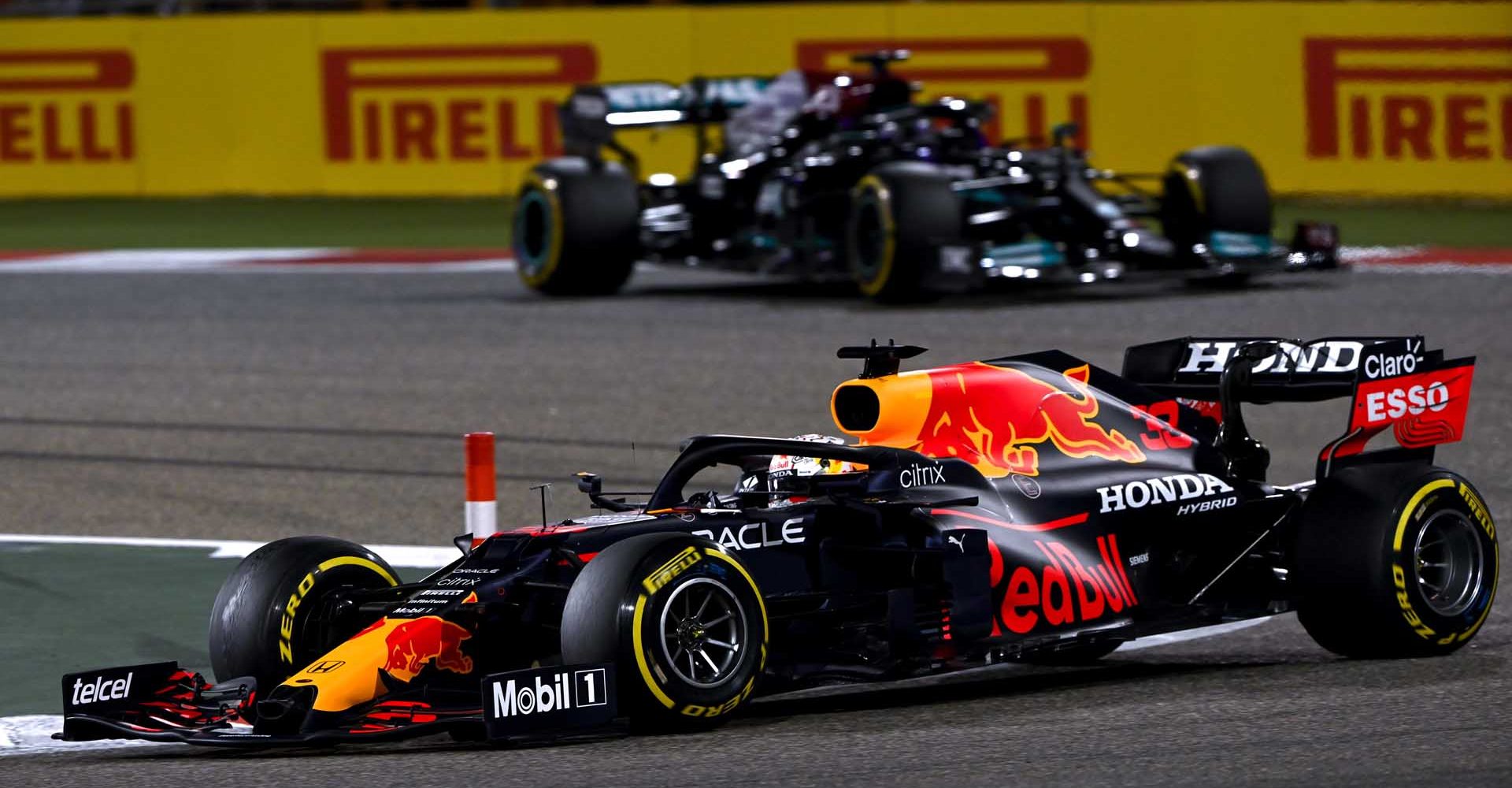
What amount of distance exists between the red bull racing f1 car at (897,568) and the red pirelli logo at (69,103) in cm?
2083

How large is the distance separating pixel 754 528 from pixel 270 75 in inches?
834

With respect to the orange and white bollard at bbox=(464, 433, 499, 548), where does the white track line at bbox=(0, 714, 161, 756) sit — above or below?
below

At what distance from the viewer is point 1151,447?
7.61 metres

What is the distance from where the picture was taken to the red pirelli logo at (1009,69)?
2475cm

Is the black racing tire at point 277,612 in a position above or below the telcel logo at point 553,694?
above

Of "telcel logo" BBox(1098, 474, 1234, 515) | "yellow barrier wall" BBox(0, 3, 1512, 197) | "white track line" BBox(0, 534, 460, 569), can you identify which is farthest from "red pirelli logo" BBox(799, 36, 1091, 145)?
"telcel logo" BBox(1098, 474, 1234, 515)

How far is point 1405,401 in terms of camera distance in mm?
7738

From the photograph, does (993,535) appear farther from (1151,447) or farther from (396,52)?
(396,52)

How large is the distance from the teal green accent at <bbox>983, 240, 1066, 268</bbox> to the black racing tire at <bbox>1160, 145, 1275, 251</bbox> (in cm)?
112

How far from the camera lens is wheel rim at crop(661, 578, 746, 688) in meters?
6.24

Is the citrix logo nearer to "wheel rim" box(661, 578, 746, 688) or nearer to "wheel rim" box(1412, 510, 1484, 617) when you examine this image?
"wheel rim" box(661, 578, 746, 688)

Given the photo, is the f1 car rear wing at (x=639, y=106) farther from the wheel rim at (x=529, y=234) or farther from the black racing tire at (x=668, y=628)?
the black racing tire at (x=668, y=628)

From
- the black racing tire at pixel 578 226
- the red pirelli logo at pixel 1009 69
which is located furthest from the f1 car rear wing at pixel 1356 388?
the red pirelli logo at pixel 1009 69

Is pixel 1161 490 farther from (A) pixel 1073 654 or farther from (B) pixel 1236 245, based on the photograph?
(B) pixel 1236 245
